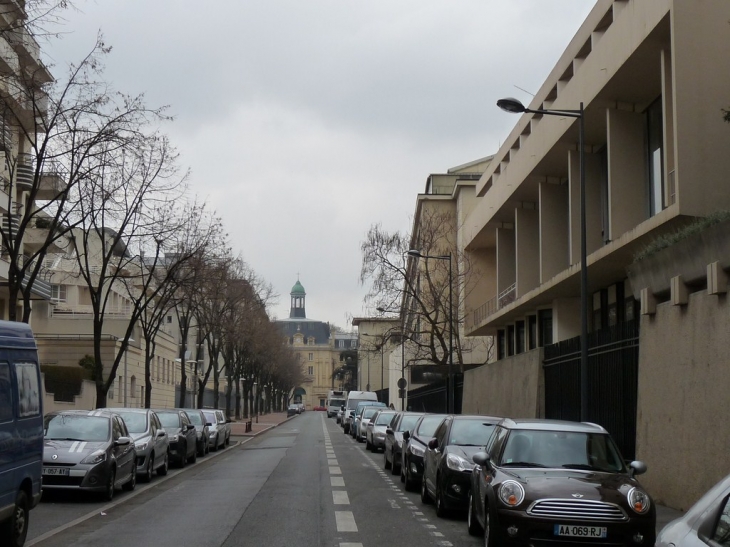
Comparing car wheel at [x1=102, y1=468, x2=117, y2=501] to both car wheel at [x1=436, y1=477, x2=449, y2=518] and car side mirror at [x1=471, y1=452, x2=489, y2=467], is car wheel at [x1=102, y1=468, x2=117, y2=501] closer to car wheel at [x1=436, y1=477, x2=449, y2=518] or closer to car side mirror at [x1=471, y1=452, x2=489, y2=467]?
car wheel at [x1=436, y1=477, x2=449, y2=518]

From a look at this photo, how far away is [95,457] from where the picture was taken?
53.5 ft

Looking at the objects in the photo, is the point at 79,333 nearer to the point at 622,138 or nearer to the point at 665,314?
the point at 622,138

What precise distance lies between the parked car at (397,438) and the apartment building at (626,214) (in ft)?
11.8

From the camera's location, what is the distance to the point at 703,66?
784 inches

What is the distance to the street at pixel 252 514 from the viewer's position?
11852mm

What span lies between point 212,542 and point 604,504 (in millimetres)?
4556

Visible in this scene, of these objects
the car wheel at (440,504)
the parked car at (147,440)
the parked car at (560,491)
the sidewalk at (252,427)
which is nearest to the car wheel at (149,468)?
the parked car at (147,440)

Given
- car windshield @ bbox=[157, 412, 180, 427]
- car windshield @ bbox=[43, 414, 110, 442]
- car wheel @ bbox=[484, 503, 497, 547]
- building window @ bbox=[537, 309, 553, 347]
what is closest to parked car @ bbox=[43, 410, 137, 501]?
car windshield @ bbox=[43, 414, 110, 442]

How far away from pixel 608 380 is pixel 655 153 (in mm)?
8230

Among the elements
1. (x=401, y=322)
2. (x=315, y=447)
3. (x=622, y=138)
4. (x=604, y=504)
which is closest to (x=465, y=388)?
(x=401, y=322)

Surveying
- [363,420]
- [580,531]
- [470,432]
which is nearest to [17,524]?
[580,531]

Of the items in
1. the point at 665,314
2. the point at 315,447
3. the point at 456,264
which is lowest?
the point at 315,447

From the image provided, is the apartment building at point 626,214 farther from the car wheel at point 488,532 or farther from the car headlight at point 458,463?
the car wheel at point 488,532

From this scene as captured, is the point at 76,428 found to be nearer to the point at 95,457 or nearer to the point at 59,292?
the point at 95,457
